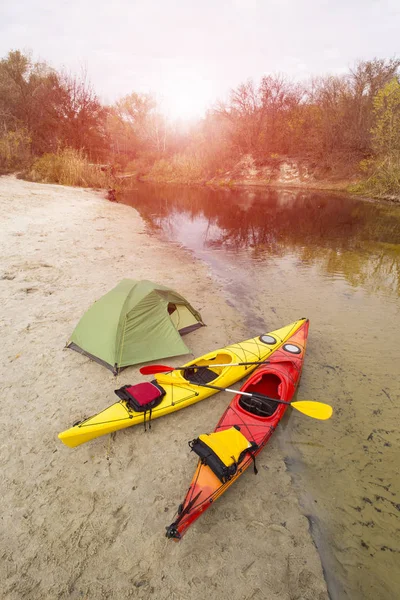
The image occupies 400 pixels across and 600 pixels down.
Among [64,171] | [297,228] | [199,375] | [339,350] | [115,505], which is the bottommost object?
[115,505]

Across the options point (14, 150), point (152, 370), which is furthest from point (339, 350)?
point (14, 150)

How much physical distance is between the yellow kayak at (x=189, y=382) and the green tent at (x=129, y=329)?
2.54 feet

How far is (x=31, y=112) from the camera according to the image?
99.1 ft

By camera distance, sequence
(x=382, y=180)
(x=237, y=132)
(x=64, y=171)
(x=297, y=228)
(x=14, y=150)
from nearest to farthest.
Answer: (x=297, y=228)
(x=64, y=171)
(x=382, y=180)
(x=14, y=150)
(x=237, y=132)

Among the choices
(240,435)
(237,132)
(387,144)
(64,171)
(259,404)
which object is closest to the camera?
(240,435)

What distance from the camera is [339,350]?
6527mm

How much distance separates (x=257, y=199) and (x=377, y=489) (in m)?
26.6

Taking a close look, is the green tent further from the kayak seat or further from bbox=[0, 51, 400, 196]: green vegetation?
bbox=[0, 51, 400, 196]: green vegetation

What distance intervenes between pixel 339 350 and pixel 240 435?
12.1 ft

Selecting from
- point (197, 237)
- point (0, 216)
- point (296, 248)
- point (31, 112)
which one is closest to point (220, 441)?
point (296, 248)

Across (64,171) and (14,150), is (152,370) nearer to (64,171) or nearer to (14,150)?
(64,171)

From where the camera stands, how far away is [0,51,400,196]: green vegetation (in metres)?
24.9

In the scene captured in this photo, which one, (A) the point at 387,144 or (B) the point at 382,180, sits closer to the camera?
(A) the point at 387,144

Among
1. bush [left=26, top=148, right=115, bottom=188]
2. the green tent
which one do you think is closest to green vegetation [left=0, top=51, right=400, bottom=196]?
bush [left=26, top=148, right=115, bottom=188]
